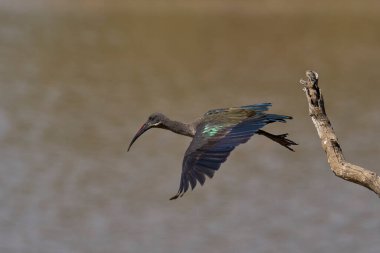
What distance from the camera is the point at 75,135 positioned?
53.8 feet

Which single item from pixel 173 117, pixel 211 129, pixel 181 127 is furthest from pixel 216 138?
pixel 173 117

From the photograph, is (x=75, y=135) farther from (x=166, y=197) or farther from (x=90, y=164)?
(x=166, y=197)

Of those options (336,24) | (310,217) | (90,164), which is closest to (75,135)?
(90,164)

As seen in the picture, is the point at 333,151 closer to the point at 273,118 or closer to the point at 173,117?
the point at 273,118

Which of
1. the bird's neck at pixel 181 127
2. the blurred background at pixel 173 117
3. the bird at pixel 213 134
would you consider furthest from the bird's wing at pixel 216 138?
the blurred background at pixel 173 117

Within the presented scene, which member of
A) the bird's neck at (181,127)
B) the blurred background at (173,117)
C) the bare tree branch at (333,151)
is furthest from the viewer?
the blurred background at (173,117)

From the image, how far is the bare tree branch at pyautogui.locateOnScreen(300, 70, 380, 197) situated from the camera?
18.8 feet

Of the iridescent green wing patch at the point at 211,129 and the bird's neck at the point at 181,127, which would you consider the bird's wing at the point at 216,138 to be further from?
the bird's neck at the point at 181,127

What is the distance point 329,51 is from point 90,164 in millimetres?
9042

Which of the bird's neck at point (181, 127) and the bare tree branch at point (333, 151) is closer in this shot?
the bare tree branch at point (333, 151)

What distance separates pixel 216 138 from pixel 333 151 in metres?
0.95

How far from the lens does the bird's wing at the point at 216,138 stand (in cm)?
621

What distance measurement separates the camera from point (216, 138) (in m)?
6.72

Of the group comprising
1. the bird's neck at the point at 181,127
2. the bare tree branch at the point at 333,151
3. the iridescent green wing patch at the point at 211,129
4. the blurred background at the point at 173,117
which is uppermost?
the blurred background at the point at 173,117
